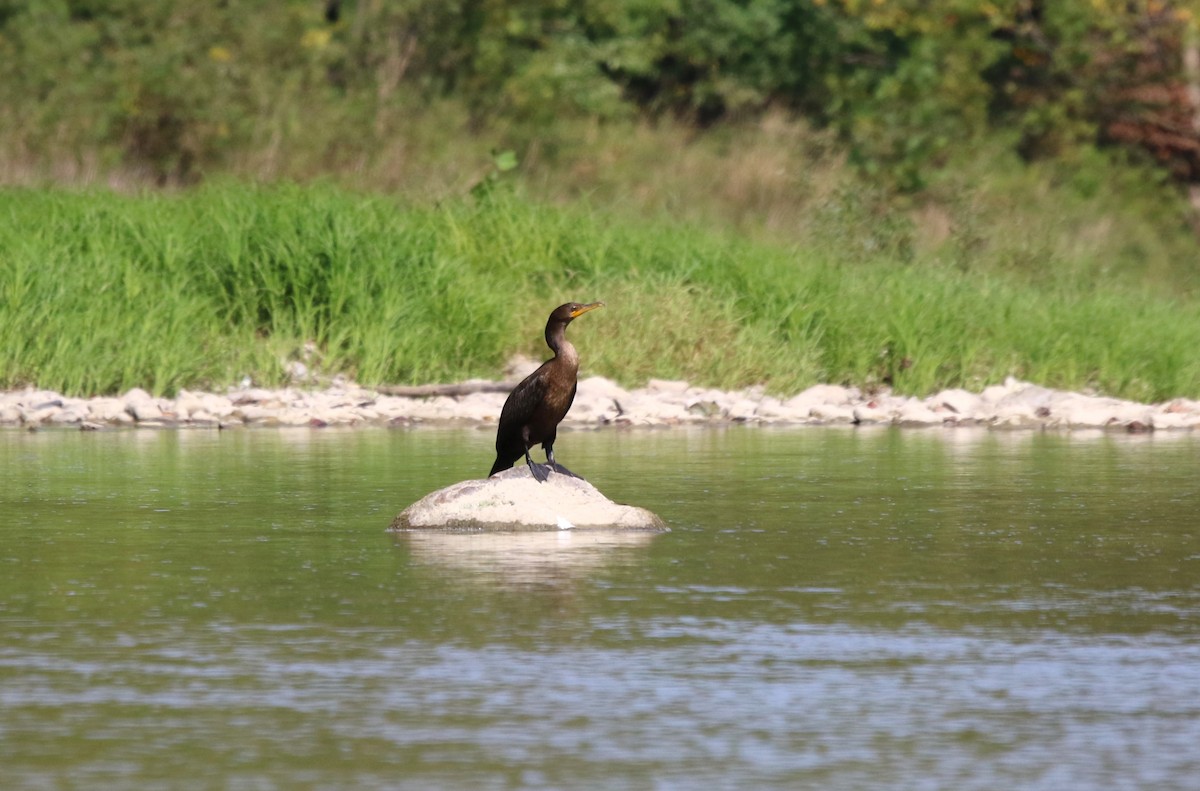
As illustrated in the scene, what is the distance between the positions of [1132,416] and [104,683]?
1323cm

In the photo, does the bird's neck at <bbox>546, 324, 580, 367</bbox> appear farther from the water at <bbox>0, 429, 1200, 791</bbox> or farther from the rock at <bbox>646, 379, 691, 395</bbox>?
the rock at <bbox>646, 379, 691, 395</bbox>

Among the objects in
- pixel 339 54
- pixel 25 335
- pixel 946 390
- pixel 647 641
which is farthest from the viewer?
pixel 339 54

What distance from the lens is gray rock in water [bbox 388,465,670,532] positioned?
10516mm

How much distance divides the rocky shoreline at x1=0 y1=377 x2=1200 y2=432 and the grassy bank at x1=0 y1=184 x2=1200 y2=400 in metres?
0.43

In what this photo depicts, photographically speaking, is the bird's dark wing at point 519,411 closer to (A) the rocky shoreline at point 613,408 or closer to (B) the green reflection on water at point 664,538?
(B) the green reflection on water at point 664,538

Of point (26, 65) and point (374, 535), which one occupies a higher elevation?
point (26, 65)

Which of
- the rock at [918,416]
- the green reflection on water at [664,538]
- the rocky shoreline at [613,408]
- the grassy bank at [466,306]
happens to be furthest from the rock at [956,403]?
the green reflection on water at [664,538]

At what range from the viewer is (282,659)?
281 inches

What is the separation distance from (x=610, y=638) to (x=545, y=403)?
3181 millimetres

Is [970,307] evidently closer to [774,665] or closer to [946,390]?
[946,390]

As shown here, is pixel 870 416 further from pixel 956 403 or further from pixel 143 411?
pixel 143 411

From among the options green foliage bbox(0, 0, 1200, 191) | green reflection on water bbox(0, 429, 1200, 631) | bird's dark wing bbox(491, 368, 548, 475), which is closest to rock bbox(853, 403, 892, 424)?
green reflection on water bbox(0, 429, 1200, 631)

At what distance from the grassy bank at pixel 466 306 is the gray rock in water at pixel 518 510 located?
808 centimetres

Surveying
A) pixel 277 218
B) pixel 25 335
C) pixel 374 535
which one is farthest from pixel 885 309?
pixel 374 535
